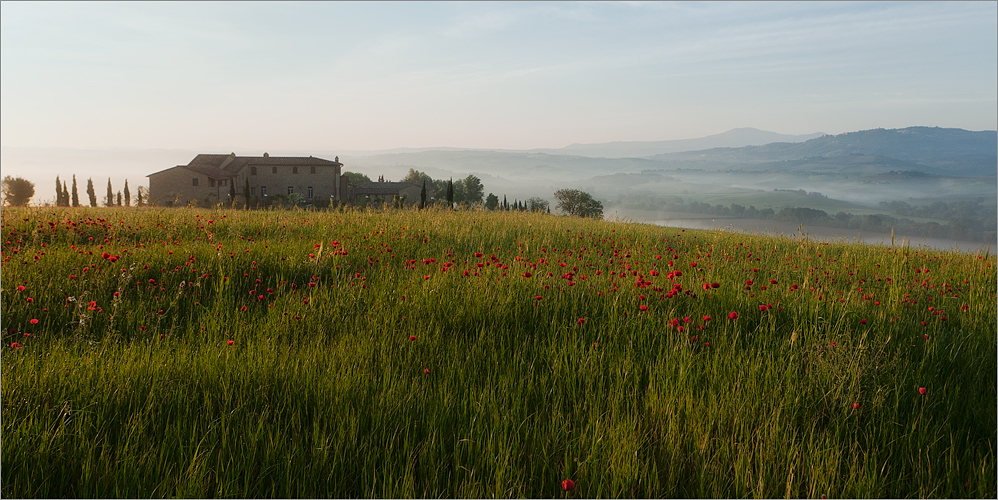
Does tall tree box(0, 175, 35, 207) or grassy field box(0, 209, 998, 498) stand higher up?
tall tree box(0, 175, 35, 207)

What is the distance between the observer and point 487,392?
330 cm

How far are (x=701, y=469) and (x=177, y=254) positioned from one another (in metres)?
6.66

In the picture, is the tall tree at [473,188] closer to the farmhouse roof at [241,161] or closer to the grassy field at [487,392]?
the farmhouse roof at [241,161]

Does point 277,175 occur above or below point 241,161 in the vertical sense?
below

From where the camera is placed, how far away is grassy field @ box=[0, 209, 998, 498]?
265cm

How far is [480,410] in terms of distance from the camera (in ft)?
10.1

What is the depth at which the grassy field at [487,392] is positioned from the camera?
2650mm

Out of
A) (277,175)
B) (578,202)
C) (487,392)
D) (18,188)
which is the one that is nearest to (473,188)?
(578,202)

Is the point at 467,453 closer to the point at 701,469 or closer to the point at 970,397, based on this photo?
the point at 701,469

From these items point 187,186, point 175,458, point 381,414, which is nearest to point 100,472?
point 175,458

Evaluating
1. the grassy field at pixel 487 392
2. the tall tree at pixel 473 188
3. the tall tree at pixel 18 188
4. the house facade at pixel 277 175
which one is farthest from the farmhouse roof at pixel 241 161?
the grassy field at pixel 487 392

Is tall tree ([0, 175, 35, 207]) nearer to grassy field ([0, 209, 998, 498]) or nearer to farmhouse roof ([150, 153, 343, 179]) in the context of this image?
farmhouse roof ([150, 153, 343, 179])

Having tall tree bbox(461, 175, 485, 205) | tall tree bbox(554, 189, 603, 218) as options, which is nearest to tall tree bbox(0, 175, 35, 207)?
tall tree bbox(461, 175, 485, 205)

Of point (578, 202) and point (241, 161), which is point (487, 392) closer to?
point (241, 161)
